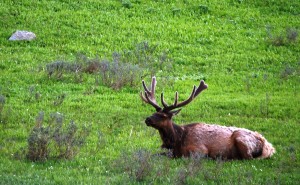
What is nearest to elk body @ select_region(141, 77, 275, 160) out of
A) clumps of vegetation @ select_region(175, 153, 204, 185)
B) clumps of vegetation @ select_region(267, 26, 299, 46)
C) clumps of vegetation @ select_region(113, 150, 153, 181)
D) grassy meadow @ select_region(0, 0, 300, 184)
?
grassy meadow @ select_region(0, 0, 300, 184)

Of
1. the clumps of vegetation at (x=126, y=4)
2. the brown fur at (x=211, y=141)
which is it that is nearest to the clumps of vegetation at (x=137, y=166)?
the brown fur at (x=211, y=141)

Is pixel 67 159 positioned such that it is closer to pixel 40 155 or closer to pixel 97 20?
pixel 40 155

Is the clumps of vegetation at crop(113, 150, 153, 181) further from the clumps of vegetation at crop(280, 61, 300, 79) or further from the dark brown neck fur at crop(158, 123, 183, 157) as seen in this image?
the clumps of vegetation at crop(280, 61, 300, 79)

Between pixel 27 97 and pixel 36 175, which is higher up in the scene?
pixel 36 175

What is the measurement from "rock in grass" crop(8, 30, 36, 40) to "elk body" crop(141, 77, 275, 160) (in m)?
9.66

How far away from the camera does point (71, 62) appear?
18391mm

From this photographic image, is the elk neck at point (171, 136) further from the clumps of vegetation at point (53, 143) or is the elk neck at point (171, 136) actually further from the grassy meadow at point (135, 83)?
the clumps of vegetation at point (53, 143)

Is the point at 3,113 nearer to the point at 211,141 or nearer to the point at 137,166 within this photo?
the point at 211,141

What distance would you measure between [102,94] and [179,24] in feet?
23.7

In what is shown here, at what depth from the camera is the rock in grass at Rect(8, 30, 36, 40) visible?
834 inches

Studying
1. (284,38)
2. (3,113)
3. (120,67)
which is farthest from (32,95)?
(284,38)

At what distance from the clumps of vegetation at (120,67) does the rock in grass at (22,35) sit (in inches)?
108

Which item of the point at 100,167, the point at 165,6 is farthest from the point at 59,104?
the point at 165,6

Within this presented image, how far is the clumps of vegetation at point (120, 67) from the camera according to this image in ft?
57.4
